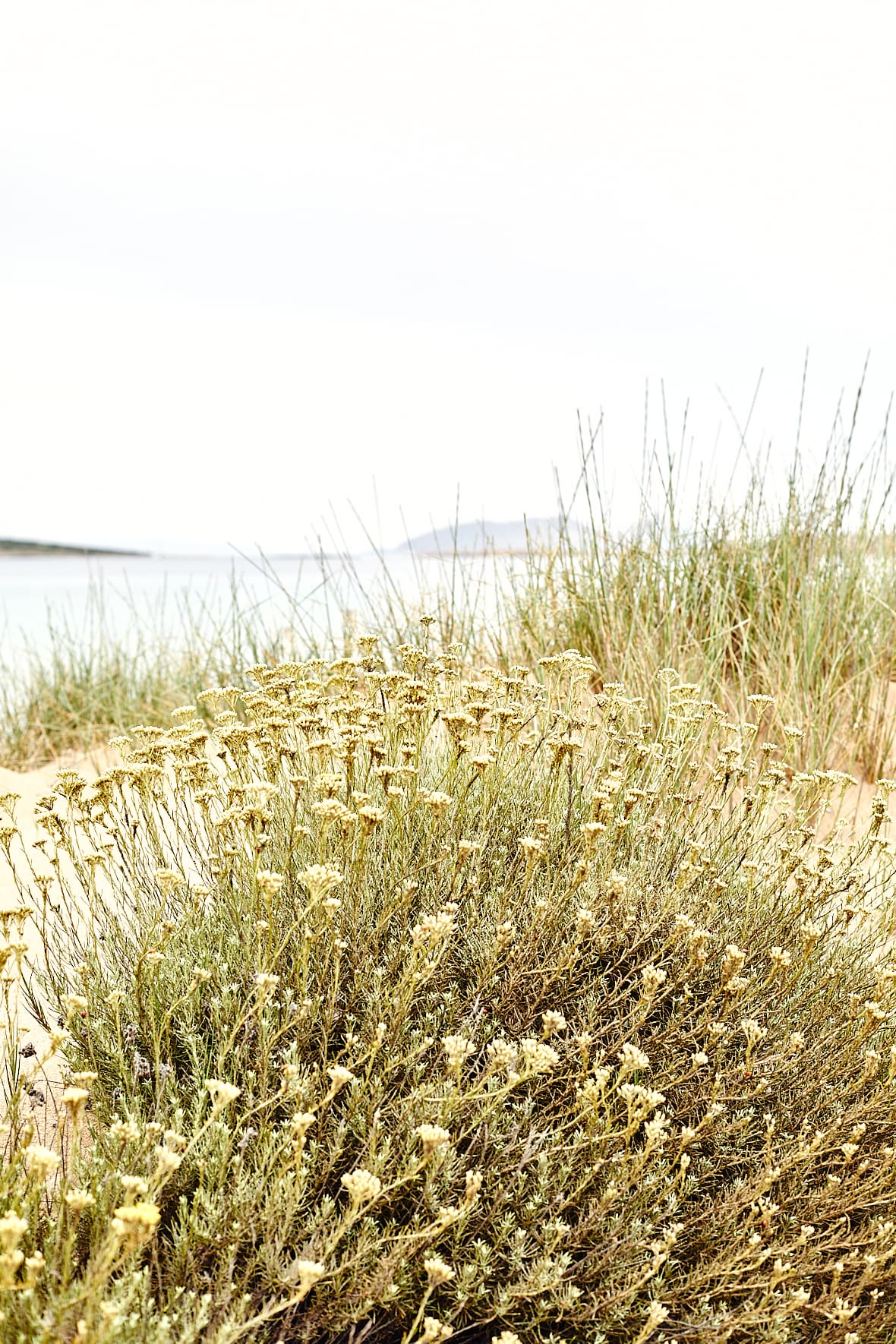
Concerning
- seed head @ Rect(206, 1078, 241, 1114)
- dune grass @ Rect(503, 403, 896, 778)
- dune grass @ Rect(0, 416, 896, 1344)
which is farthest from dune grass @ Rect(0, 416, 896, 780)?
seed head @ Rect(206, 1078, 241, 1114)

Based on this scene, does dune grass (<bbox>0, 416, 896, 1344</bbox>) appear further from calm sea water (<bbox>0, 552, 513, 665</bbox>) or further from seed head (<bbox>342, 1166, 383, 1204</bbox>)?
calm sea water (<bbox>0, 552, 513, 665</bbox>)

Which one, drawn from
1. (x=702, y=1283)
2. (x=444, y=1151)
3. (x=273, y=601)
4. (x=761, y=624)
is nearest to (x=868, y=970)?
(x=702, y=1283)

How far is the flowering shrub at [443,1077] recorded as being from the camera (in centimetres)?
151

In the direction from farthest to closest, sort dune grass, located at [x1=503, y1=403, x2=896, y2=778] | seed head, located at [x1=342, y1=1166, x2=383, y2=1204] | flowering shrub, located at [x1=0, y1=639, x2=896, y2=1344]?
1. dune grass, located at [x1=503, y1=403, x2=896, y2=778]
2. flowering shrub, located at [x1=0, y1=639, x2=896, y2=1344]
3. seed head, located at [x1=342, y1=1166, x2=383, y2=1204]

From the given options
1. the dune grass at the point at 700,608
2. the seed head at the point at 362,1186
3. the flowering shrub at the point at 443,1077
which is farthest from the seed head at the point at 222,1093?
the dune grass at the point at 700,608

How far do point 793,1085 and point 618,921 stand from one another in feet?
1.69

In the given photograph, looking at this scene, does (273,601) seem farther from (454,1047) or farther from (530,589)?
(454,1047)

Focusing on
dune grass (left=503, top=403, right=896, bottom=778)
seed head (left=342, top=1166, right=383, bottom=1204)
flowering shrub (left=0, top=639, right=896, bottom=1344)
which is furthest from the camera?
dune grass (left=503, top=403, right=896, bottom=778)

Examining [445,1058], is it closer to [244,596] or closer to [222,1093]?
[222,1093]

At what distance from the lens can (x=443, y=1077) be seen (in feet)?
5.96

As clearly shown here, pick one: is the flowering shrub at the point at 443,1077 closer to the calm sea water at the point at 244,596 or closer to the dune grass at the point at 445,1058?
the dune grass at the point at 445,1058

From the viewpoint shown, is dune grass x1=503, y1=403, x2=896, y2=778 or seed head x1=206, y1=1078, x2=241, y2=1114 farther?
dune grass x1=503, y1=403, x2=896, y2=778

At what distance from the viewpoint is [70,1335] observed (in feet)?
4.99

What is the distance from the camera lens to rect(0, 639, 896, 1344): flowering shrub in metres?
1.51
